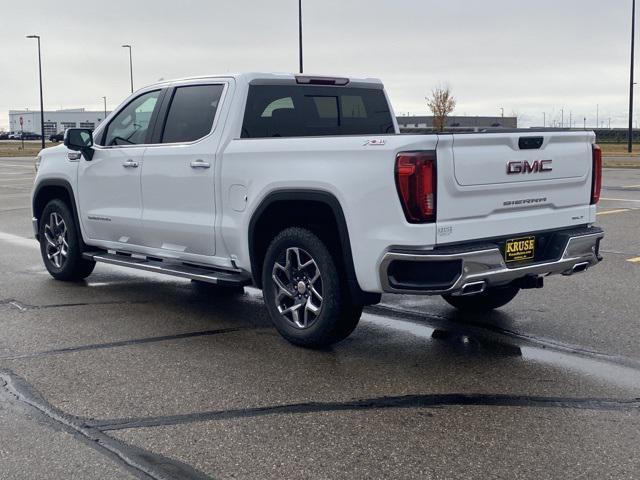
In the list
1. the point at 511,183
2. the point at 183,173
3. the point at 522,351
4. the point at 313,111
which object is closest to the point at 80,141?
the point at 183,173

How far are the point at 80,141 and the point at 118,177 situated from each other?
0.63 metres

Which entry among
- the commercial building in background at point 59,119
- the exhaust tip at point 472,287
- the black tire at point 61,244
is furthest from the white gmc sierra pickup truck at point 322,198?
the commercial building in background at point 59,119

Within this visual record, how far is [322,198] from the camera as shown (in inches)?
224

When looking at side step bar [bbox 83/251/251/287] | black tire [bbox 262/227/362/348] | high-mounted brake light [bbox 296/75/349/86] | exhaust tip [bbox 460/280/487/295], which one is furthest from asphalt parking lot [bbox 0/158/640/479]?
high-mounted brake light [bbox 296/75/349/86]

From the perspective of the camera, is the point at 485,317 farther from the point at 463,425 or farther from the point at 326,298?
the point at 463,425

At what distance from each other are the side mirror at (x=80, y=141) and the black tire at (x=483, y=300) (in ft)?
11.8

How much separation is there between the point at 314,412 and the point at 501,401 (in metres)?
1.09

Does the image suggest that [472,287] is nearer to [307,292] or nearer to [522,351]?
[522,351]

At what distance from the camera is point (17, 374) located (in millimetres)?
5539

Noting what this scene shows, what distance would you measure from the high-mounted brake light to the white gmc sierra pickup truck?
12 mm

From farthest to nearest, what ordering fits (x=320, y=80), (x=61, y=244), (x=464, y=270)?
(x=61, y=244) < (x=320, y=80) < (x=464, y=270)

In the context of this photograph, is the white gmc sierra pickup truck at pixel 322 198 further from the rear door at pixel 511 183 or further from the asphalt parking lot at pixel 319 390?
the asphalt parking lot at pixel 319 390

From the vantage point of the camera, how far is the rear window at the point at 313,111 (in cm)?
690

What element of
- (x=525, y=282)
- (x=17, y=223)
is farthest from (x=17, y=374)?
(x=17, y=223)
